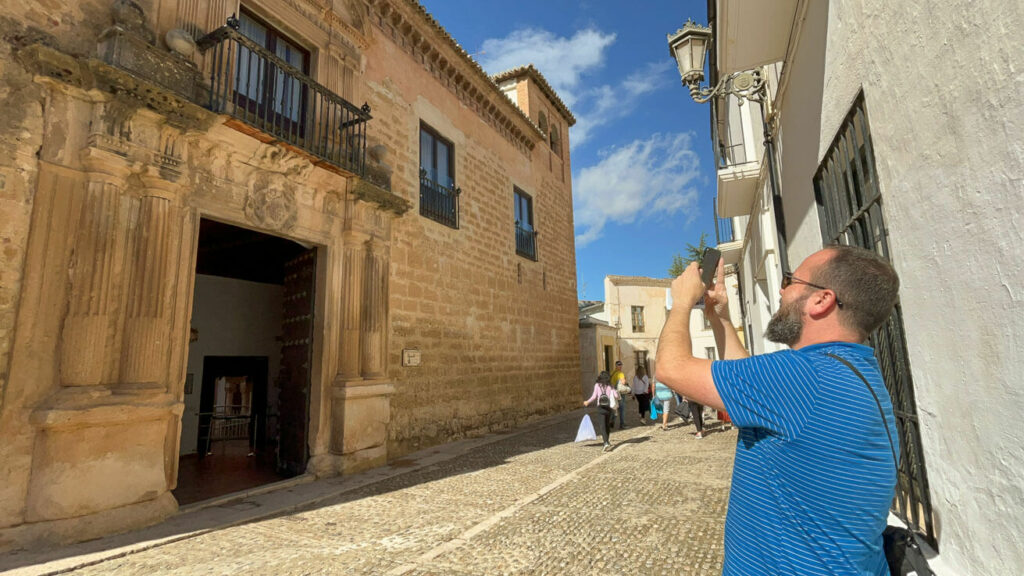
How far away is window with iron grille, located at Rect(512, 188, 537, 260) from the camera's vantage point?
12.0m

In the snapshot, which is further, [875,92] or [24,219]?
[24,219]

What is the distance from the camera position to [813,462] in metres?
1.10

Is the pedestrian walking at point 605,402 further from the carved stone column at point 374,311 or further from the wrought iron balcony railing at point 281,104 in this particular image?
the wrought iron balcony railing at point 281,104

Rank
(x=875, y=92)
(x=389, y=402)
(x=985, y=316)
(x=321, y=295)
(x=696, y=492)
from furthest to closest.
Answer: (x=389, y=402)
(x=321, y=295)
(x=696, y=492)
(x=875, y=92)
(x=985, y=316)

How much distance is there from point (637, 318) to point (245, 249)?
20963 mm

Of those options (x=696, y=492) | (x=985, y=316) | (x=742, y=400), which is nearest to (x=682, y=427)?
(x=696, y=492)

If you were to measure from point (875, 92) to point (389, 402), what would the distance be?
20.9 feet

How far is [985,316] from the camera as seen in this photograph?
165 cm

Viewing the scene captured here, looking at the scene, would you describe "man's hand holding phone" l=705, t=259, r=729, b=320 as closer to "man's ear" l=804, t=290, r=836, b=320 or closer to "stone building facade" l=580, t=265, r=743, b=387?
"man's ear" l=804, t=290, r=836, b=320

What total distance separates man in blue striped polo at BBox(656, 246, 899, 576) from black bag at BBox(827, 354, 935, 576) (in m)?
0.02

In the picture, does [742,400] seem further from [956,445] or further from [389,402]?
[389,402]

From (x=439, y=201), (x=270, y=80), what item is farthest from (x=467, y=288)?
(x=270, y=80)

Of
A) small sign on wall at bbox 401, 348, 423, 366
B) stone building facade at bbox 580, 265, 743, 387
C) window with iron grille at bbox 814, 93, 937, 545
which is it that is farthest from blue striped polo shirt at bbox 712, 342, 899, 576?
stone building facade at bbox 580, 265, 743, 387

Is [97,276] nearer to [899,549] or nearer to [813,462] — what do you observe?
[813,462]
